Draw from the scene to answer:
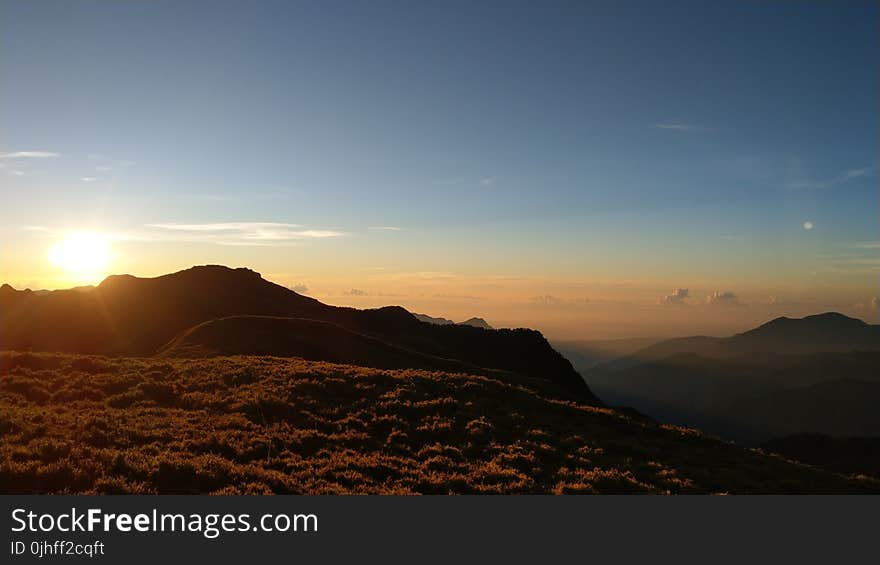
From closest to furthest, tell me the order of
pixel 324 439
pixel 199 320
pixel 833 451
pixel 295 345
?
pixel 324 439 < pixel 295 345 < pixel 199 320 < pixel 833 451

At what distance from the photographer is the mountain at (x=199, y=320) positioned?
3787 inches

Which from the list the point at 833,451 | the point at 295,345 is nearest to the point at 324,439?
the point at 295,345

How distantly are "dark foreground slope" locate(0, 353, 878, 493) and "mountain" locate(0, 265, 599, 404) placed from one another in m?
49.7

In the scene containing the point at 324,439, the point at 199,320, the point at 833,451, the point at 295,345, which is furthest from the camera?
the point at 833,451

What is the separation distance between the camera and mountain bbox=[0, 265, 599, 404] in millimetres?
96188

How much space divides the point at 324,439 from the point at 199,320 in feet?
301

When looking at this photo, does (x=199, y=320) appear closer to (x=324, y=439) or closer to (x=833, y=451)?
(x=324, y=439)

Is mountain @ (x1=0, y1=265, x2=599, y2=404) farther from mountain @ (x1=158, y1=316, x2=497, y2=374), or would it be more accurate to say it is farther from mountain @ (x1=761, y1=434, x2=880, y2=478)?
mountain @ (x1=761, y1=434, x2=880, y2=478)

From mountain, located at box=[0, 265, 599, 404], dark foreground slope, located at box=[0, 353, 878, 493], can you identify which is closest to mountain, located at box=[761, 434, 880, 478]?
mountain, located at box=[0, 265, 599, 404]

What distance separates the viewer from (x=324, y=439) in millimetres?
20844

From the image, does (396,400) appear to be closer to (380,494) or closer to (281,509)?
(380,494)

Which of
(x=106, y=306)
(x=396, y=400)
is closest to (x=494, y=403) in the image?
(x=396, y=400)

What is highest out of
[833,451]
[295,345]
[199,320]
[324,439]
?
[199,320]

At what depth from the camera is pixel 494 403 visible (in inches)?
1153
